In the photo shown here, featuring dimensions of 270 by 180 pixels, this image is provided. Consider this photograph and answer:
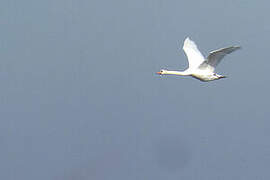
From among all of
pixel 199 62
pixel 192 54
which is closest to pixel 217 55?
pixel 199 62

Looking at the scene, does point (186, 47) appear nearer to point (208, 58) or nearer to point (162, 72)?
point (162, 72)

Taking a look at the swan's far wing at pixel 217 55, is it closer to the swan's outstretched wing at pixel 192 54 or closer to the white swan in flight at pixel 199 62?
the white swan in flight at pixel 199 62

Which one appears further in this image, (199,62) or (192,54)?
(192,54)

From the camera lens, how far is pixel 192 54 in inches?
1494

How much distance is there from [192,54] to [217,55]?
655 centimetres

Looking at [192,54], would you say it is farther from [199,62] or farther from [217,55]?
[217,55]

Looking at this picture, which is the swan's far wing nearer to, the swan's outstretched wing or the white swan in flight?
the white swan in flight

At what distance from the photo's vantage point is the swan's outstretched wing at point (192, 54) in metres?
37.2

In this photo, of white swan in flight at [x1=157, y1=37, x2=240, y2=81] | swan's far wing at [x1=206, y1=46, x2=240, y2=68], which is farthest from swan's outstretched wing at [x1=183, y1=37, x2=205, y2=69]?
swan's far wing at [x1=206, y1=46, x2=240, y2=68]

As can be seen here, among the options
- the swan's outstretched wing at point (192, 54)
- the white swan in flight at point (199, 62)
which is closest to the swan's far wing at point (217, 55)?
the white swan in flight at point (199, 62)

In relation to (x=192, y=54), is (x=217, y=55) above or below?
below

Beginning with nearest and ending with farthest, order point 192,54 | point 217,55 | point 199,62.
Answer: point 217,55, point 199,62, point 192,54

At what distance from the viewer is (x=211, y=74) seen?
114 ft

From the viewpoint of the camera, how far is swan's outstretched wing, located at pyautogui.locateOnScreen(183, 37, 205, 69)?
37169 millimetres
